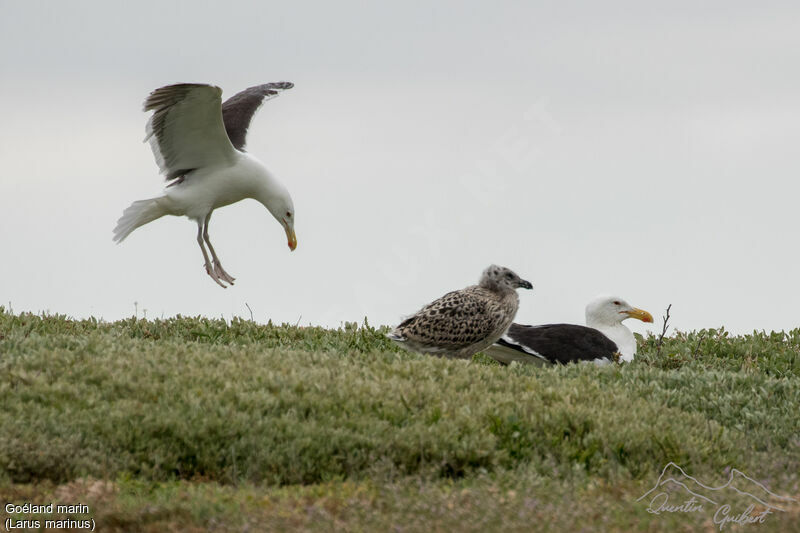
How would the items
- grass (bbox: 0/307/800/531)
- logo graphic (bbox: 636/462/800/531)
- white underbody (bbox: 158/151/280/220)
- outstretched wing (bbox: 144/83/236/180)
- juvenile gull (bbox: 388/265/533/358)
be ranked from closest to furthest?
logo graphic (bbox: 636/462/800/531), grass (bbox: 0/307/800/531), juvenile gull (bbox: 388/265/533/358), outstretched wing (bbox: 144/83/236/180), white underbody (bbox: 158/151/280/220)

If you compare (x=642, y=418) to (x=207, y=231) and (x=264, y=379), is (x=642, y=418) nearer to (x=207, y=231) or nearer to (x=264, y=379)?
(x=264, y=379)

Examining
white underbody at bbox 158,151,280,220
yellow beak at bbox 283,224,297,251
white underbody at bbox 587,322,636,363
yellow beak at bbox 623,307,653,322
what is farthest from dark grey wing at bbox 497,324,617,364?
white underbody at bbox 158,151,280,220

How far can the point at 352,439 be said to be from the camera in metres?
8.63

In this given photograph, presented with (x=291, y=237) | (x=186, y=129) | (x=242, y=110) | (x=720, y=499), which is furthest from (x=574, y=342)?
(x=720, y=499)

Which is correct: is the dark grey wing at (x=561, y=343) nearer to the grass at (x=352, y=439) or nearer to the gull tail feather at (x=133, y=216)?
the grass at (x=352, y=439)

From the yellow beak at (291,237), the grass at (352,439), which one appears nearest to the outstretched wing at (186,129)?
the yellow beak at (291,237)

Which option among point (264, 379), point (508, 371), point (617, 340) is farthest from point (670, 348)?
point (264, 379)

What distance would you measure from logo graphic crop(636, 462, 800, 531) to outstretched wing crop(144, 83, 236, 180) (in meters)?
8.08

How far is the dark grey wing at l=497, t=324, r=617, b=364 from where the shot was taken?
1433cm

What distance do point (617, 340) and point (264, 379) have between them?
24.2 ft

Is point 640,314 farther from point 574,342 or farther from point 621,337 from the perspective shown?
point 574,342

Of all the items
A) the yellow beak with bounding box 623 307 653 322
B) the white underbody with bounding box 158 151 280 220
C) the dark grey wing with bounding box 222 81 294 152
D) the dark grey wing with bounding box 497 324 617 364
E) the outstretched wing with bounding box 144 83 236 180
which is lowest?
the dark grey wing with bounding box 497 324 617 364

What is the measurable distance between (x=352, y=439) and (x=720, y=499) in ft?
10.0

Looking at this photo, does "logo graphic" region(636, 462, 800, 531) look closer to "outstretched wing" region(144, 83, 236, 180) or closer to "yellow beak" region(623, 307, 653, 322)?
"yellow beak" region(623, 307, 653, 322)
